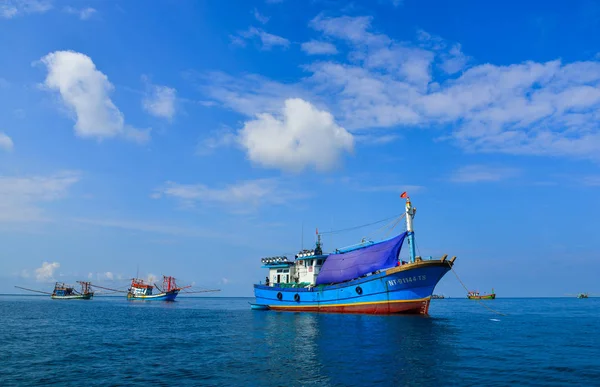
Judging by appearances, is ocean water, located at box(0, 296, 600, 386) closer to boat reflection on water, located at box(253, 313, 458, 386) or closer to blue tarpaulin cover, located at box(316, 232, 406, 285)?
boat reflection on water, located at box(253, 313, 458, 386)

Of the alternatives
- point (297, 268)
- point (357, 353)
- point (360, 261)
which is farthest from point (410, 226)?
point (357, 353)

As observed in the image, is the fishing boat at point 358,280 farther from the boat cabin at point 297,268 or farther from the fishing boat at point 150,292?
the fishing boat at point 150,292

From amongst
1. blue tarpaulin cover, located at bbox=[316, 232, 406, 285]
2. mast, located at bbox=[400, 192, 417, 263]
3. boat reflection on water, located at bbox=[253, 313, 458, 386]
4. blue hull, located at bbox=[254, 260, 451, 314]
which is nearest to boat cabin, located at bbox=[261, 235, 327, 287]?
blue tarpaulin cover, located at bbox=[316, 232, 406, 285]

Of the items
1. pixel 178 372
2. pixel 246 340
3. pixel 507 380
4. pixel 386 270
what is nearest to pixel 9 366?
pixel 178 372

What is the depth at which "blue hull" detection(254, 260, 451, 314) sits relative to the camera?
3953 centimetres

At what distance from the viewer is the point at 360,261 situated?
46188mm

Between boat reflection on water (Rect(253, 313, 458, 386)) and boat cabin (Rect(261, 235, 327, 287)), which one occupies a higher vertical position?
boat cabin (Rect(261, 235, 327, 287))

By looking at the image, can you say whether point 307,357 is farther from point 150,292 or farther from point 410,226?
point 150,292

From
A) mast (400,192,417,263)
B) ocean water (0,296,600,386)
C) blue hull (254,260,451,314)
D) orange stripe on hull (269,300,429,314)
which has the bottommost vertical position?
ocean water (0,296,600,386)

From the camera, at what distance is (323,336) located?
96.5 ft

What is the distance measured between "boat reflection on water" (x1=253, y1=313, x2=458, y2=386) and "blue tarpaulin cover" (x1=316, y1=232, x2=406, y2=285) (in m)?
8.54

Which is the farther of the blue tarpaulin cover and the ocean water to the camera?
the blue tarpaulin cover

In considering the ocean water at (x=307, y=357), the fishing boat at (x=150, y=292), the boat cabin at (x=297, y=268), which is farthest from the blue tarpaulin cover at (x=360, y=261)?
the fishing boat at (x=150, y=292)

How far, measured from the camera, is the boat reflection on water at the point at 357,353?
17.3 metres
